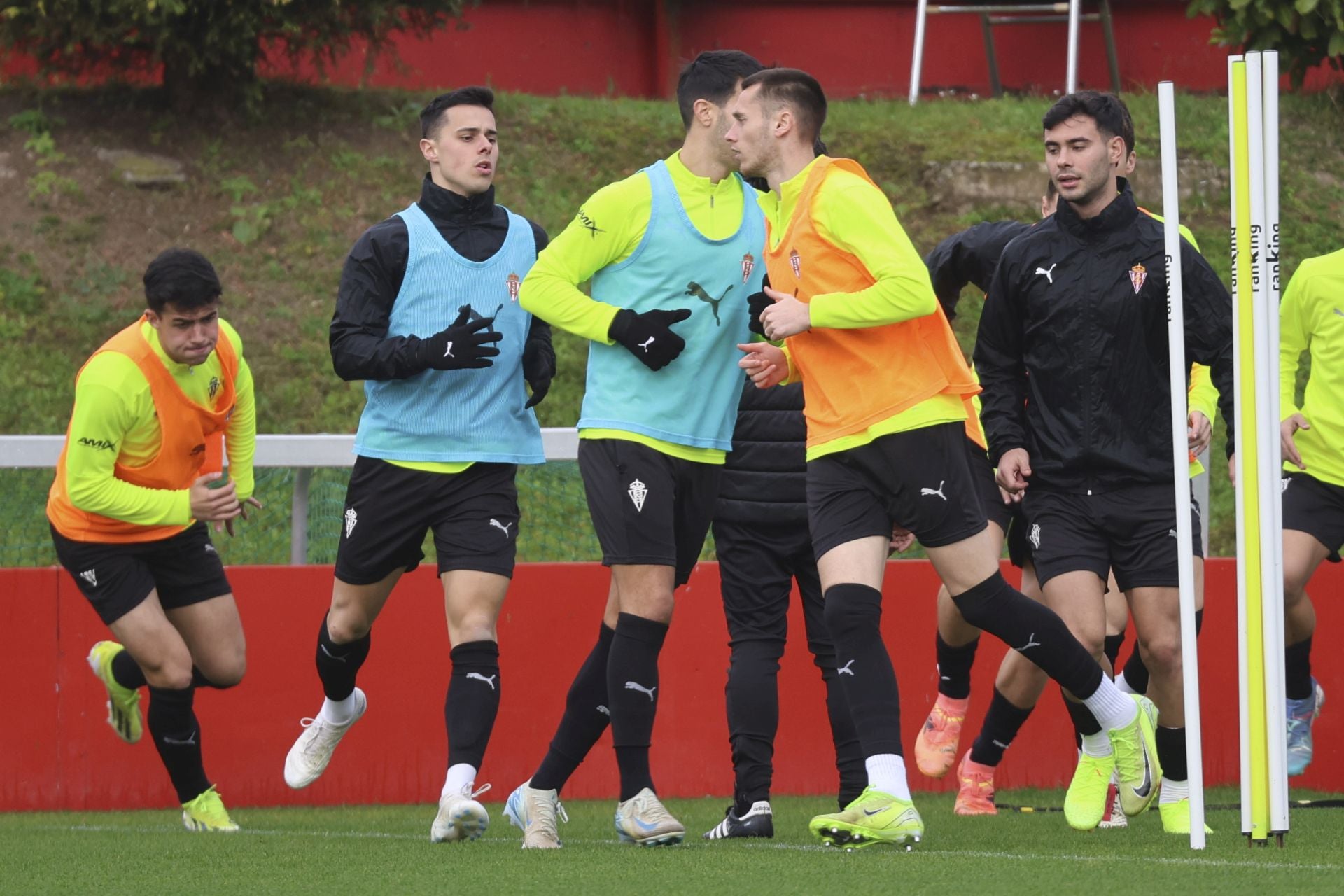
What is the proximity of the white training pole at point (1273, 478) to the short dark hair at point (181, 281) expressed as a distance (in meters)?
3.49

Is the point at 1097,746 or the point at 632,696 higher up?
the point at 632,696

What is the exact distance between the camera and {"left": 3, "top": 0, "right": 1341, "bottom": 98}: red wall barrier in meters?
15.8

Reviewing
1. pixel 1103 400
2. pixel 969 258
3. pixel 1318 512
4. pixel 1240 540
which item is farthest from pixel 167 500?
pixel 1318 512

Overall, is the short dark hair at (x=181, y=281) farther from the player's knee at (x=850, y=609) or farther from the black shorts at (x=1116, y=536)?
the black shorts at (x=1116, y=536)

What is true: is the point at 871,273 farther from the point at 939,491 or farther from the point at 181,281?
the point at 181,281

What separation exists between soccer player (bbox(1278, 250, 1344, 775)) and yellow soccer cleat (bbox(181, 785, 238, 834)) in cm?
407

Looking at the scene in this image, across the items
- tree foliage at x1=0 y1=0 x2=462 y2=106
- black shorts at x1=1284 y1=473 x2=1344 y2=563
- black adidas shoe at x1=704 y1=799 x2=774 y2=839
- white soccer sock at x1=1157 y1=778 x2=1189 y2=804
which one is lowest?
black adidas shoe at x1=704 y1=799 x2=774 y2=839

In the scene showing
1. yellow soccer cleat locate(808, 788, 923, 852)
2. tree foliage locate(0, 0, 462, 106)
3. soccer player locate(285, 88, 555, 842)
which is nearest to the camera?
yellow soccer cleat locate(808, 788, 923, 852)

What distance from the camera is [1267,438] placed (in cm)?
482

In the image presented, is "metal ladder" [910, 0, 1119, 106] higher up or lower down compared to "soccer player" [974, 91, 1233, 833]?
higher up

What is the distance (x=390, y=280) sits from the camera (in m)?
6.21

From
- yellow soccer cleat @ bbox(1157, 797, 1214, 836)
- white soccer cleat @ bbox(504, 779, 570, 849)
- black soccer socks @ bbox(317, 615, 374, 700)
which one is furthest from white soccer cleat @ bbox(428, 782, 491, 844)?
yellow soccer cleat @ bbox(1157, 797, 1214, 836)

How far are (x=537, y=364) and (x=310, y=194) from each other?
24.4 ft

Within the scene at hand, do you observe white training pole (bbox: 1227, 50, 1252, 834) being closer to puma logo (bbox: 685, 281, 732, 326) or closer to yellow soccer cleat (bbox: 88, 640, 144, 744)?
puma logo (bbox: 685, 281, 732, 326)
